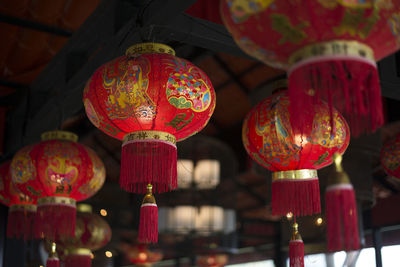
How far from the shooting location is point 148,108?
225 centimetres

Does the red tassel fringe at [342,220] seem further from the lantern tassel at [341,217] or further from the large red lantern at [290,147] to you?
the large red lantern at [290,147]

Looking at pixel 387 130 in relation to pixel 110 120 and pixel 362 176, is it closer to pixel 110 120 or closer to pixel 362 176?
pixel 362 176

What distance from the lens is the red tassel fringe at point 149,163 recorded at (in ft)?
7.38

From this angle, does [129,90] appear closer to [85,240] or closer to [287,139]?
[287,139]

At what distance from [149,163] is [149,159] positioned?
0.02m

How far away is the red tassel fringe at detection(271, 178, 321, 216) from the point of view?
2.31m

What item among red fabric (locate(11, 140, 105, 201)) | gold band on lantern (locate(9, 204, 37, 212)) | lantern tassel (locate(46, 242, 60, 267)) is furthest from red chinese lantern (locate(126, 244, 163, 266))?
red fabric (locate(11, 140, 105, 201))

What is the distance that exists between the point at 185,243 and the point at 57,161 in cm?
740

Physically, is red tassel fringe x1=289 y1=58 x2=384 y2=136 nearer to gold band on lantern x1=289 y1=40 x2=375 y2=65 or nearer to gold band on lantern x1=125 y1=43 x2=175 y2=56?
gold band on lantern x1=289 y1=40 x2=375 y2=65

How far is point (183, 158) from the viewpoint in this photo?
8141mm

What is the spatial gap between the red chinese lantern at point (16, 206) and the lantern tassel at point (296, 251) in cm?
198

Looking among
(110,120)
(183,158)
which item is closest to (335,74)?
(110,120)

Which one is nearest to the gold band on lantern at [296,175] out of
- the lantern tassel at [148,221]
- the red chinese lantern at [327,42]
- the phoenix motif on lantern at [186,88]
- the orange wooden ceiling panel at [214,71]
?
the phoenix motif on lantern at [186,88]

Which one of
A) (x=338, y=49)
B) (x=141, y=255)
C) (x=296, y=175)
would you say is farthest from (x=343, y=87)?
(x=141, y=255)
